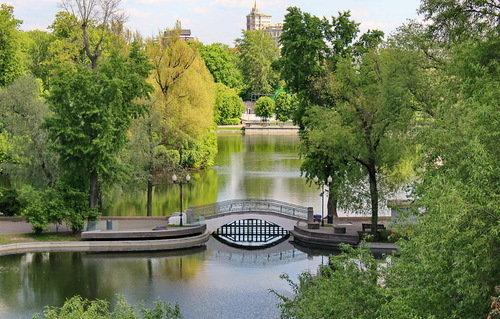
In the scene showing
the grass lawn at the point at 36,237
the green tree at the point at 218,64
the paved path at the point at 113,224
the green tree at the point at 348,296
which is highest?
the green tree at the point at 218,64

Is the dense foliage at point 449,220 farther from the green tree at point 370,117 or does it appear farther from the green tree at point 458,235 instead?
the green tree at point 370,117

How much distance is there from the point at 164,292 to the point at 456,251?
60.4 ft

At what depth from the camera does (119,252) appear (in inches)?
1491

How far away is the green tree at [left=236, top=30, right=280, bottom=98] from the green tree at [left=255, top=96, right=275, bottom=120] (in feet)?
32.4

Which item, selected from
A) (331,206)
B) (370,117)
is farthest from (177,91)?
(370,117)

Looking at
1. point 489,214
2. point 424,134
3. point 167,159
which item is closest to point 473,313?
point 489,214

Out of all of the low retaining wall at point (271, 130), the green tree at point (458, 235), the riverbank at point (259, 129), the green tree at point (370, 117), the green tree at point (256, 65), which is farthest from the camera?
the green tree at point (256, 65)

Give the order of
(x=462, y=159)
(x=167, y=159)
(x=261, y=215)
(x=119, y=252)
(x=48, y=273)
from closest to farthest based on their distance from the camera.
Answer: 1. (x=462, y=159)
2. (x=48, y=273)
3. (x=119, y=252)
4. (x=261, y=215)
5. (x=167, y=159)

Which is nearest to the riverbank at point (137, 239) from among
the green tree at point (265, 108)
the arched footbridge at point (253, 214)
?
the arched footbridge at point (253, 214)

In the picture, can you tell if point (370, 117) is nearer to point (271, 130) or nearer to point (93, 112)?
A: point (93, 112)

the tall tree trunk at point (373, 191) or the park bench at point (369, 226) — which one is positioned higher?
the tall tree trunk at point (373, 191)

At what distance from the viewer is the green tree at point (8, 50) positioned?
5916 centimetres

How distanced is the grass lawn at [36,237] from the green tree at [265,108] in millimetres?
93546

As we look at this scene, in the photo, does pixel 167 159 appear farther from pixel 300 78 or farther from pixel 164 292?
pixel 164 292
